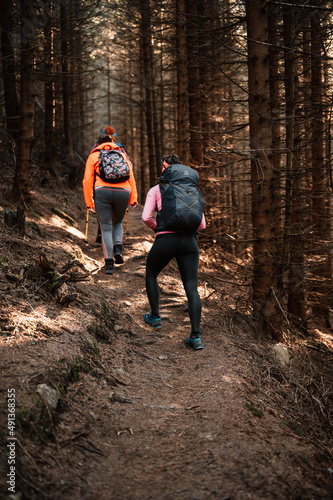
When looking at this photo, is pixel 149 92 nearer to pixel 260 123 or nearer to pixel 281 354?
pixel 260 123

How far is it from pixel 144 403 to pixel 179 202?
2.29m

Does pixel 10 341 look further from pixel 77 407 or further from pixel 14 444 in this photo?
pixel 14 444

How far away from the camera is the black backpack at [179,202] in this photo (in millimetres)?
4637

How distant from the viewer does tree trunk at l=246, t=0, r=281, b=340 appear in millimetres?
5656

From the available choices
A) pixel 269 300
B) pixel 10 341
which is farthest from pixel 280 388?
pixel 10 341

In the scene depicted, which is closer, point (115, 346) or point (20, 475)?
point (20, 475)

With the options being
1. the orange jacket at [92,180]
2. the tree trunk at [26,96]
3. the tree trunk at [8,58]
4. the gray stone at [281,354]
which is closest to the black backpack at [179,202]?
the gray stone at [281,354]

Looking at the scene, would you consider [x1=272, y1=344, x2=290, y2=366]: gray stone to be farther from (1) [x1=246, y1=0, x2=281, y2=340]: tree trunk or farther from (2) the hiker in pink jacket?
(2) the hiker in pink jacket

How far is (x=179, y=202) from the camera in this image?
15.3ft

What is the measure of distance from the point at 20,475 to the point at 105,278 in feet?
16.2

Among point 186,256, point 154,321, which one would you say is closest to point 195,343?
point 154,321

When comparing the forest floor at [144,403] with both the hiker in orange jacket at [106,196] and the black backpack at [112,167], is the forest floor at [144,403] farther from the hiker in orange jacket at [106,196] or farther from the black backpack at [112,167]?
the black backpack at [112,167]

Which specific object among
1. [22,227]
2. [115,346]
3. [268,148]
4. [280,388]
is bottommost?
[280,388]

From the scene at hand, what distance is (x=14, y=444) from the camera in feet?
7.74
